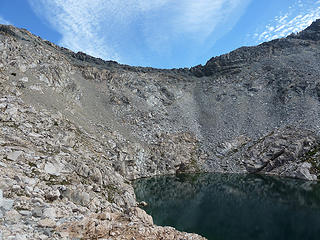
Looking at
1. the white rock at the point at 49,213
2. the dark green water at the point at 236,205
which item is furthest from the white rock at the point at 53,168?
the dark green water at the point at 236,205

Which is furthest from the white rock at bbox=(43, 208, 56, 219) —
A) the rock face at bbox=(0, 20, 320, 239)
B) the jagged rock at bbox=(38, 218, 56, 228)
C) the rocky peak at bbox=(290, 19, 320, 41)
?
the rocky peak at bbox=(290, 19, 320, 41)

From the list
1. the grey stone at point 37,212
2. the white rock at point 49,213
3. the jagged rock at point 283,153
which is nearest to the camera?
the grey stone at point 37,212

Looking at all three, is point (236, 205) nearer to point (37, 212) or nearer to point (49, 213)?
point (49, 213)

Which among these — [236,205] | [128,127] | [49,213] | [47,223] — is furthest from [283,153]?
[47,223]

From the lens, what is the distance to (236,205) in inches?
1208

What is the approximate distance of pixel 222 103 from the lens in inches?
2997

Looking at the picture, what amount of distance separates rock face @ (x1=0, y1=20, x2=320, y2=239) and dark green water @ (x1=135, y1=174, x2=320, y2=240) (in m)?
5.83

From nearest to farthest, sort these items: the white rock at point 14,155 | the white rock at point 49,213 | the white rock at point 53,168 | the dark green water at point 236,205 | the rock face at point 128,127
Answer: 1. the white rock at point 49,213
2. the rock face at point 128,127
3. the white rock at point 14,155
4. the white rock at point 53,168
5. the dark green water at point 236,205

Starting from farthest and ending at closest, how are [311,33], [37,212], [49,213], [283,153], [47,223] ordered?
[311,33] → [283,153] → [49,213] → [37,212] → [47,223]

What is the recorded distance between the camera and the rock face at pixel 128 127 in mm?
14422

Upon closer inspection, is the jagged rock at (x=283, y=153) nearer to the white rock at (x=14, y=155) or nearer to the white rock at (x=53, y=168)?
the white rock at (x=53, y=168)

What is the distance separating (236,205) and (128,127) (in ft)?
112

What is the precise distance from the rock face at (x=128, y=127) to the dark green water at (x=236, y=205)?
5.83 m

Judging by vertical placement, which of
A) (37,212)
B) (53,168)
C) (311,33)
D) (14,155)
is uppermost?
(311,33)
